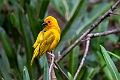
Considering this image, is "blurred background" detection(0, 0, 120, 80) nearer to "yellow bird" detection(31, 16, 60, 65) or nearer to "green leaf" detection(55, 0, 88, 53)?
"green leaf" detection(55, 0, 88, 53)

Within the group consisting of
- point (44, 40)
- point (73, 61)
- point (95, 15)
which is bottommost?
point (73, 61)

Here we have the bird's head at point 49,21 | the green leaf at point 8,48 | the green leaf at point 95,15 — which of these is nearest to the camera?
the bird's head at point 49,21

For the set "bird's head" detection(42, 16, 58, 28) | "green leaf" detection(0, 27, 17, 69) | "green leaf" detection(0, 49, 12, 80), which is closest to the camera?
"bird's head" detection(42, 16, 58, 28)

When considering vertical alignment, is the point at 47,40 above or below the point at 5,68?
above

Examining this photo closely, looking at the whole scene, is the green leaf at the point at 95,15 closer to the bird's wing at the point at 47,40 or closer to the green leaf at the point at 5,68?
the green leaf at the point at 5,68

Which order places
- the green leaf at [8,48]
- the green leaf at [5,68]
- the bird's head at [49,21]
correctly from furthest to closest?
the green leaf at [8,48]
the green leaf at [5,68]
the bird's head at [49,21]

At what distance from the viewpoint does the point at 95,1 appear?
13.5 feet

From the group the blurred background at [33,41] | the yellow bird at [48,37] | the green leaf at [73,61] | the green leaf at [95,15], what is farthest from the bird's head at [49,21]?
the green leaf at [95,15]

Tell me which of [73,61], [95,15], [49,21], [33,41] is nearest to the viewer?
[49,21]

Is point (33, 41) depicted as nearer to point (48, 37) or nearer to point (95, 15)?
point (95, 15)

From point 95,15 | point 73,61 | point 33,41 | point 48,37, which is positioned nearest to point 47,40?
point 48,37

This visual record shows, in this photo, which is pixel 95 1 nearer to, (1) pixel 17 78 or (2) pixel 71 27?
(2) pixel 71 27

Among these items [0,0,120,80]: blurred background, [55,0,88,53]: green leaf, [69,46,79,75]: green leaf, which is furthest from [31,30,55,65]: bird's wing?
[55,0,88,53]: green leaf

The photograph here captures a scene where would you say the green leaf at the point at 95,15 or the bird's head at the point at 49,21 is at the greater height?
the bird's head at the point at 49,21
